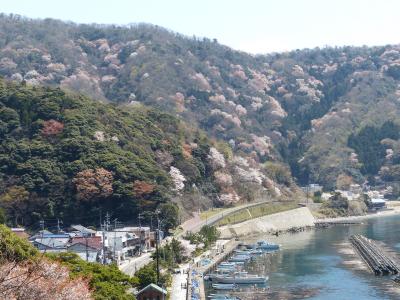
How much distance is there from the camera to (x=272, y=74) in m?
192

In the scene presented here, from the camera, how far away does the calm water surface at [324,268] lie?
5291cm

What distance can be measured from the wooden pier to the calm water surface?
1.32 meters

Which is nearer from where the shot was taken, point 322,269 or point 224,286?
point 224,286

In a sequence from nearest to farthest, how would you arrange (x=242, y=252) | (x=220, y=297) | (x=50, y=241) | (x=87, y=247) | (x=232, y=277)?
(x=220, y=297) → (x=87, y=247) → (x=232, y=277) → (x=50, y=241) → (x=242, y=252)

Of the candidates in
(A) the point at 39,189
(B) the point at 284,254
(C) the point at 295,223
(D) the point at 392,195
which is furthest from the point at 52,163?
(D) the point at 392,195

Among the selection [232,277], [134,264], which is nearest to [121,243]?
[134,264]

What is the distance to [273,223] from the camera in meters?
99.1

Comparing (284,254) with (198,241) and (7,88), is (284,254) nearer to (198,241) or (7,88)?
(198,241)

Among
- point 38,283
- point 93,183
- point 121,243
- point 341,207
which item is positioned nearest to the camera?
point 38,283

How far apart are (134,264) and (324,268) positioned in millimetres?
17003

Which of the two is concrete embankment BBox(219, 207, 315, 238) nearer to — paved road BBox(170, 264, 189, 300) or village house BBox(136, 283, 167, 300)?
paved road BBox(170, 264, 189, 300)

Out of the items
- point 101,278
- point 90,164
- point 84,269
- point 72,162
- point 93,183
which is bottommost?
point 101,278

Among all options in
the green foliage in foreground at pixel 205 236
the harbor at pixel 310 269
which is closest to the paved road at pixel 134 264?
the harbor at pixel 310 269

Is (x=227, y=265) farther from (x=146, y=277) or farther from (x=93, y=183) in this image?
(x=146, y=277)
